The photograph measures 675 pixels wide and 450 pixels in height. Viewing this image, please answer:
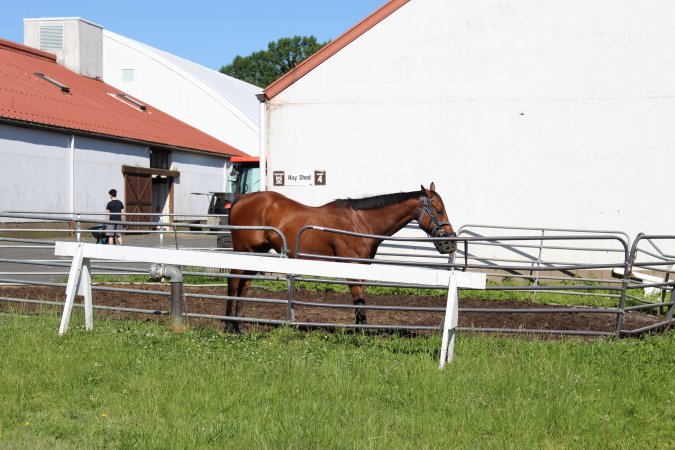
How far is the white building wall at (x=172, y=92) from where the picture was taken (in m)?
44.5

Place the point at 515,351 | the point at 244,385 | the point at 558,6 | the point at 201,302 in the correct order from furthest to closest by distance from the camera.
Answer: the point at 558,6, the point at 201,302, the point at 515,351, the point at 244,385

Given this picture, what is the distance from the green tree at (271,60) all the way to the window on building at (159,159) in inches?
2477

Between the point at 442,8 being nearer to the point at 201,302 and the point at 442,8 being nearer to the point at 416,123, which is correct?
the point at 416,123

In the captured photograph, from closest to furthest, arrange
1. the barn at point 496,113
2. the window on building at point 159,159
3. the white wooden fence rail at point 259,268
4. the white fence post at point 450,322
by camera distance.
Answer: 1. the white fence post at point 450,322
2. the white wooden fence rail at point 259,268
3. the barn at point 496,113
4. the window on building at point 159,159

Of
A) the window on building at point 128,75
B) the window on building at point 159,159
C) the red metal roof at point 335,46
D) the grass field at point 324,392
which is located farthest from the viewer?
the window on building at point 128,75

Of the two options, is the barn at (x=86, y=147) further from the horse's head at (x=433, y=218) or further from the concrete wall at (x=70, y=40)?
the horse's head at (x=433, y=218)

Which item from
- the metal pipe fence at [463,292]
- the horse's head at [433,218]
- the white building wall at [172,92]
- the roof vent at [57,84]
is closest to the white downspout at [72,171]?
the roof vent at [57,84]

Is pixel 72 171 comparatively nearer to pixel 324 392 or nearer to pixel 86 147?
pixel 86 147

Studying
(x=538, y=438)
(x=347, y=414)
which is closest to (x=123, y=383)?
(x=347, y=414)

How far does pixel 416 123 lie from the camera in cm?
1695

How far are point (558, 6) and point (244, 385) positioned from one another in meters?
13.0

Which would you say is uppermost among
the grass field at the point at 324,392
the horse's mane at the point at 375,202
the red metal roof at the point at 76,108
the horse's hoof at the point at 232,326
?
the red metal roof at the point at 76,108

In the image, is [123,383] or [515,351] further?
[515,351]

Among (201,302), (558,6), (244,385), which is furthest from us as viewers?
(558,6)
